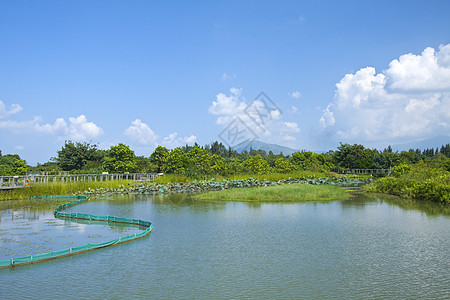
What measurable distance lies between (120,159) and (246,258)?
100ft

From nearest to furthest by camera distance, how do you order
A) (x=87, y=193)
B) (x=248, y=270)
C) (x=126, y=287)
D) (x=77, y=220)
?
(x=126, y=287)
(x=248, y=270)
(x=77, y=220)
(x=87, y=193)

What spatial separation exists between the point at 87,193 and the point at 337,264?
68.2ft

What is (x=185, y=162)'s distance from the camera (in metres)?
37.8

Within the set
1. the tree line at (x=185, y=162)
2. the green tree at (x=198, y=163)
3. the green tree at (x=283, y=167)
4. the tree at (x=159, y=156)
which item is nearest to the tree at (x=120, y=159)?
the tree line at (x=185, y=162)

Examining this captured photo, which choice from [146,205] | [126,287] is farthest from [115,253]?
[146,205]

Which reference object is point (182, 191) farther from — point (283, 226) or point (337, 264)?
point (337, 264)

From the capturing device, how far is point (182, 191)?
27953 millimetres

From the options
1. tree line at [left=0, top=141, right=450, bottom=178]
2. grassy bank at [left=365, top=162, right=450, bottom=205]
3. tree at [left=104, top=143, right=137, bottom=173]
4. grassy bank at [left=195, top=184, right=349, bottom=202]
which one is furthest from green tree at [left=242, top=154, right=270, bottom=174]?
grassy bank at [left=195, top=184, right=349, bottom=202]

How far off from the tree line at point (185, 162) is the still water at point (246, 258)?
60.4 feet

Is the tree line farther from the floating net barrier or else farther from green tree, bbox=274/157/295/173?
the floating net barrier

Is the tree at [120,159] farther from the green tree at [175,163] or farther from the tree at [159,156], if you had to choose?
the tree at [159,156]

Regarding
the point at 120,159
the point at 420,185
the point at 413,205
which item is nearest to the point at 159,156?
the point at 120,159

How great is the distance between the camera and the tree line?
37.1m

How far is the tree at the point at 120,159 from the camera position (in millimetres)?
36719
